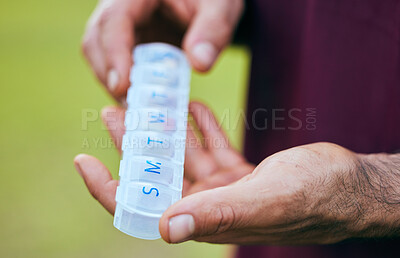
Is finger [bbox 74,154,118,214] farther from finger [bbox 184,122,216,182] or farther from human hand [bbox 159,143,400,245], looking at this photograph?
finger [bbox 184,122,216,182]

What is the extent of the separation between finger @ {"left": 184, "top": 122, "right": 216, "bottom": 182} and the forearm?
1.52 ft

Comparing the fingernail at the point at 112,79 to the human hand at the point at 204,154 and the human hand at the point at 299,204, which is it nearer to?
the human hand at the point at 204,154

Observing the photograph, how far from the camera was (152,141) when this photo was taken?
915 mm

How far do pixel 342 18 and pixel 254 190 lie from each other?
0.67 metres

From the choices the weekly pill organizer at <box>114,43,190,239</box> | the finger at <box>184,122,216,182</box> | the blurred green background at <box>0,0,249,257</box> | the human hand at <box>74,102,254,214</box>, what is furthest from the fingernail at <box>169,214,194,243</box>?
the blurred green background at <box>0,0,249,257</box>

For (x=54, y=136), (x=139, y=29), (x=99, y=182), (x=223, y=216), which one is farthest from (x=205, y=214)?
(x=54, y=136)

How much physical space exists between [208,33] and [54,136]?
2534 mm

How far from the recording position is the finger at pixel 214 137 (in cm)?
119

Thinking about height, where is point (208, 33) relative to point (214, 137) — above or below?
above

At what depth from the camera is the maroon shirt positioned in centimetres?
100

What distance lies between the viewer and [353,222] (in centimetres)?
78

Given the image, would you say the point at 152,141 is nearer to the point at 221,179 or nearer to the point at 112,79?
the point at 221,179

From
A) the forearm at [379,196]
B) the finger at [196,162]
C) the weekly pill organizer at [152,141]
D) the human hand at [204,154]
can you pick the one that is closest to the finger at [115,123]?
the human hand at [204,154]

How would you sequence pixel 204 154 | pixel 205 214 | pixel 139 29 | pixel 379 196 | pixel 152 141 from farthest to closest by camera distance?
pixel 139 29 → pixel 204 154 → pixel 152 141 → pixel 379 196 → pixel 205 214
